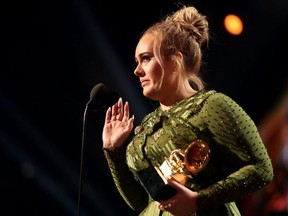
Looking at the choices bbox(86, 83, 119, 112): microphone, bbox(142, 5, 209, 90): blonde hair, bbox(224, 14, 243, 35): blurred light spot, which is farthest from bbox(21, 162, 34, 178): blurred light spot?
bbox(142, 5, 209, 90): blonde hair

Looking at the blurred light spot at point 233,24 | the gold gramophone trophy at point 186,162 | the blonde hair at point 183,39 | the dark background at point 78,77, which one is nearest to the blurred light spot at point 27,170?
the dark background at point 78,77

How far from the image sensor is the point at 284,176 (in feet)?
9.96

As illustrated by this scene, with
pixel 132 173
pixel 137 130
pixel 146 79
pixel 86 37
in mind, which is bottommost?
pixel 132 173

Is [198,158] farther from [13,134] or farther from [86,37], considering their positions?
[13,134]

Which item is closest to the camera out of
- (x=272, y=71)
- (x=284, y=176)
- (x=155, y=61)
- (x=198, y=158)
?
(x=198, y=158)

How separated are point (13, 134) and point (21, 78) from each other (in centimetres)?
64

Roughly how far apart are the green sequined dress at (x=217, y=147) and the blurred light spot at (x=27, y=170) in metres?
3.31

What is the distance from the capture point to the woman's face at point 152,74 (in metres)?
1.69

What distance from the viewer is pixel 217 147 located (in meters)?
1.50

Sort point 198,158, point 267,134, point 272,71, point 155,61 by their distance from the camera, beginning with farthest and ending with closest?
1. point 272,71
2. point 267,134
3. point 155,61
4. point 198,158

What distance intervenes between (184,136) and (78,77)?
3.01 metres

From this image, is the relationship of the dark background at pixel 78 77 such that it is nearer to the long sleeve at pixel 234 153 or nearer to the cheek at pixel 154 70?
the cheek at pixel 154 70

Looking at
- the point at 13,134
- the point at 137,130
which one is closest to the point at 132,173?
the point at 137,130

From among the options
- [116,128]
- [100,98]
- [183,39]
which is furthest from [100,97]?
[183,39]
